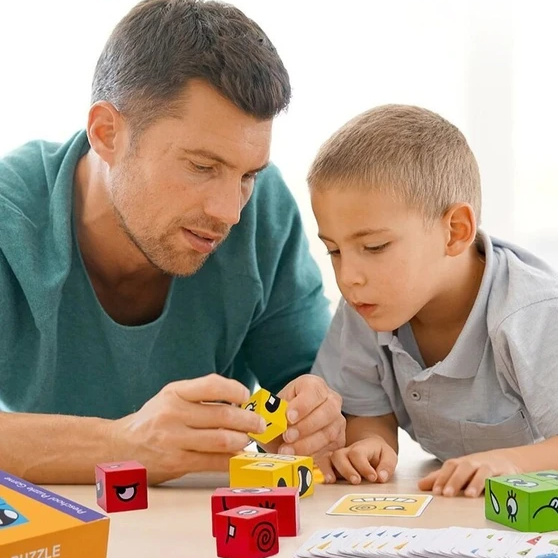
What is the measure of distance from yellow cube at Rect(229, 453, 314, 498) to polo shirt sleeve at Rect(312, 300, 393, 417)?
40 centimetres

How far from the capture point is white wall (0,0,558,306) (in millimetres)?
2746

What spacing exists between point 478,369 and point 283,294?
49cm

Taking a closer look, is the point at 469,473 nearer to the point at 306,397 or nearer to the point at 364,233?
the point at 306,397

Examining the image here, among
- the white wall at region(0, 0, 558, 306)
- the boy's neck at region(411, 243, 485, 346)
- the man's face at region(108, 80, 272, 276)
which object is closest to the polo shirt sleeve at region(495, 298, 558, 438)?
the boy's neck at region(411, 243, 485, 346)

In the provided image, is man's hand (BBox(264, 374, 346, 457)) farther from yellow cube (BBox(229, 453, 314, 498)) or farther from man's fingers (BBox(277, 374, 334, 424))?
yellow cube (BBox(229, 453, 314, 498))

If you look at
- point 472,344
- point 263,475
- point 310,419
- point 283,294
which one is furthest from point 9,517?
point 283,294

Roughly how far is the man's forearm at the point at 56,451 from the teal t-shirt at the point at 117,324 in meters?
0.33

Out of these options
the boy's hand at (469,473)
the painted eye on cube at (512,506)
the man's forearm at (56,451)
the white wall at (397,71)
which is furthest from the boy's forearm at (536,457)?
the white wall at (397,71)

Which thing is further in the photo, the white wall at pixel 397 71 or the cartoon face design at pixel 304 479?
the white wall at pixel 397 71

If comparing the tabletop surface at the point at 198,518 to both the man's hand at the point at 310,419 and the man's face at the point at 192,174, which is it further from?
the man's face at the point at 192,174

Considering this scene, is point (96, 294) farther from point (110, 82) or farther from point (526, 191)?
point (526, 191)

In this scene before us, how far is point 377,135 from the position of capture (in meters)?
1.62

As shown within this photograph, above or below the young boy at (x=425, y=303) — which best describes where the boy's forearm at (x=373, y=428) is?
below

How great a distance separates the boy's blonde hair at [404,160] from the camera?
158 cm
